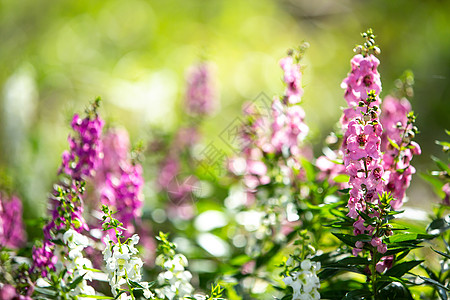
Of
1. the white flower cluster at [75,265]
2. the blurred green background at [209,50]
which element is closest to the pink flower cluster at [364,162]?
the white flower cluster at [75,265]

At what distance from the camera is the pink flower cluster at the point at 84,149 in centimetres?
122

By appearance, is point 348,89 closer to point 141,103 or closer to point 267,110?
point 267,110

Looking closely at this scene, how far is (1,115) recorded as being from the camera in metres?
2.93

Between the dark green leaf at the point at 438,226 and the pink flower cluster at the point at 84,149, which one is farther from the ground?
the pink flower cluster at the point at 84,149

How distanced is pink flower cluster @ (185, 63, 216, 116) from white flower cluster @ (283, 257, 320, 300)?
1.20 m

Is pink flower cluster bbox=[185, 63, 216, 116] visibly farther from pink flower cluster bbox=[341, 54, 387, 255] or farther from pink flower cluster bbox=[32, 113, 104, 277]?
pink flower cluster bbox=[341, 54, 387, 255]

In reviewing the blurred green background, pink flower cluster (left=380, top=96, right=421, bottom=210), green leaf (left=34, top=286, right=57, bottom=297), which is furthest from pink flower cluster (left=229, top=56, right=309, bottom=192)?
the blurred green background

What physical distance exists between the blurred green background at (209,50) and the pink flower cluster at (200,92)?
3.44ft

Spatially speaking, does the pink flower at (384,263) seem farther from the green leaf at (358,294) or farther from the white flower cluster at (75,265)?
the white flower cluster at (75,265)

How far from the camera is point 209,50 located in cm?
363

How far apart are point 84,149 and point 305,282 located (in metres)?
0.59

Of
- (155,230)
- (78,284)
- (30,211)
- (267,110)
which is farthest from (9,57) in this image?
(78,284)

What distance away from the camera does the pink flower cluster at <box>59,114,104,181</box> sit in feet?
4.00

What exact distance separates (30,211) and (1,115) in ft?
2.83
